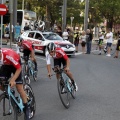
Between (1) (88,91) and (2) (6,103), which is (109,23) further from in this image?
(2) (6,103)

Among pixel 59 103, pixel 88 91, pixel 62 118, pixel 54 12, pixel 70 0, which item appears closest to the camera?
pixel 62 118

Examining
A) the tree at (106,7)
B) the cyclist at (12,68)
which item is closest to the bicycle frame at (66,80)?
the cyclist at (12,68)

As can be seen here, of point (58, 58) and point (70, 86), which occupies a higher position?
point (58, 58)

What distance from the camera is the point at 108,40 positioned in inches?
792

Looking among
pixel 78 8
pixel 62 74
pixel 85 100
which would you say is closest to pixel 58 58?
pixel 62 74

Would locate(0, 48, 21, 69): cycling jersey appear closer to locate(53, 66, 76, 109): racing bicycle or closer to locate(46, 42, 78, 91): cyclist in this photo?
locate(46, 42, 78, 91): cyclist

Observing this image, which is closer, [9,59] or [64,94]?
[9,59]

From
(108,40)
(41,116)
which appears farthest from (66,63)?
(108,40)

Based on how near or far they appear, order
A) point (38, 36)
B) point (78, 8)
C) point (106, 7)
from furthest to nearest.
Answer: point (78, 8), point (106, 7), point (38, 36)

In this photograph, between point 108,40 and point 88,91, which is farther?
point 108,40

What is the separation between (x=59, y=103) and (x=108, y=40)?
13.4 meters

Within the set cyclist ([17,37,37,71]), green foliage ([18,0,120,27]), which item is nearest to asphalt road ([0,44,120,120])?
cyclist ([17,37,37,71])

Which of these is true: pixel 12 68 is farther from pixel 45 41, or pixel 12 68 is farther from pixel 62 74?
pixel 45 41

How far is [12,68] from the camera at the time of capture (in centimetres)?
530
